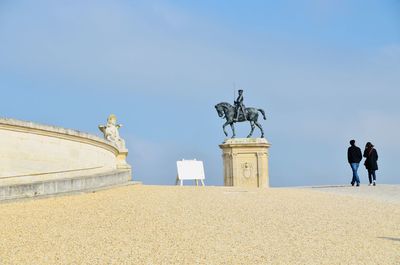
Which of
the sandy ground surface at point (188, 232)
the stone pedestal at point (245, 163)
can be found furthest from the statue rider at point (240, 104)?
the sandy ground surface at point (188, 232)

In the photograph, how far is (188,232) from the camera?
769 centimetres

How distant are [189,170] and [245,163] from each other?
24.3 ft

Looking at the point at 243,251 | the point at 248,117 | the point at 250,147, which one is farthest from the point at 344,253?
the point at 248,117

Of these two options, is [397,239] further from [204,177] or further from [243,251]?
[204,177]

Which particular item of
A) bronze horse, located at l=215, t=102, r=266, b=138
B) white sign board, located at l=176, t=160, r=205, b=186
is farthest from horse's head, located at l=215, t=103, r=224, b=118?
white sign board, located at l=176, t=160, r=205, b=186

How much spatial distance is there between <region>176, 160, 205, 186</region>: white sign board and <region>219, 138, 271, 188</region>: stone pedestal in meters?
6.73

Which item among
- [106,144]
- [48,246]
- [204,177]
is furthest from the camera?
[204,177]

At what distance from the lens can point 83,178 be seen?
12.0 m

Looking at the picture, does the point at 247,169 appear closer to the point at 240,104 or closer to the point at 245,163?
the point at 245,163

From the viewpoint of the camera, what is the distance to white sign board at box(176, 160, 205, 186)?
20.2 meters

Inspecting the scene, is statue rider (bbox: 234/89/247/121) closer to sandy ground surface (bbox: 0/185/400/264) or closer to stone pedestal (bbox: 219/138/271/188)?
stone pedestal (bbox: 219/138/271/188)

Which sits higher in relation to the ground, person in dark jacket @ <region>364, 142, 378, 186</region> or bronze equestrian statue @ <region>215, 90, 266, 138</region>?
bronze equestrian statue @ <region>215, 90, 266, 138</region>

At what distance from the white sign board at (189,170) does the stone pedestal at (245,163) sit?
22.1 ft

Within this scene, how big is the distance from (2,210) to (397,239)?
253 inches
